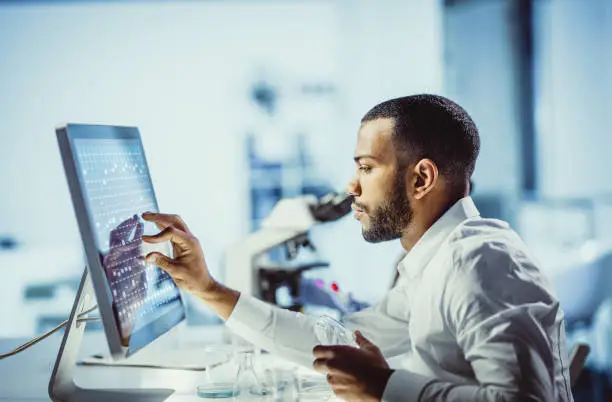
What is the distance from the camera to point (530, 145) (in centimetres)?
516

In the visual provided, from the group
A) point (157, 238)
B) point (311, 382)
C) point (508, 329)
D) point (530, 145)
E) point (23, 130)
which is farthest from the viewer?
point (23, 130)

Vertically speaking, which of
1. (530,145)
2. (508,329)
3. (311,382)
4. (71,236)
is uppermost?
(508,329)

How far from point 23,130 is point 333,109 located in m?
2.64

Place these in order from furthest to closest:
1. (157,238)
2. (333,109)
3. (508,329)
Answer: (333,109), (157,238), (508,329)

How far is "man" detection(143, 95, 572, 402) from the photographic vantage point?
1.05 meters

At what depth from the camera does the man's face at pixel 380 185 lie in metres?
1.34

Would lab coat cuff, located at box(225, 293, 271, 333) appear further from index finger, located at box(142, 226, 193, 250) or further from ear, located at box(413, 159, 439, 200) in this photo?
ear, located at box(413, 159, 439, 200)

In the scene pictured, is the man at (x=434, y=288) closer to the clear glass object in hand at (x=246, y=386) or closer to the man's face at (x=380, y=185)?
the man's face at (x=380, y=185)

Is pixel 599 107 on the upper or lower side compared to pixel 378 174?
lower

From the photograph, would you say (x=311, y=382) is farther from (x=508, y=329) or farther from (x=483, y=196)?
(x=483, y=196)

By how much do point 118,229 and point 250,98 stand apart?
510cm

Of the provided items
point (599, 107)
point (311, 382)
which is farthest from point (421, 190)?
point (599, 107)

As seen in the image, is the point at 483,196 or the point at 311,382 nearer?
the point at 311,382

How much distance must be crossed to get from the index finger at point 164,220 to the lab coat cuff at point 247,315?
0.23 metres
